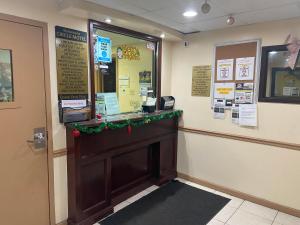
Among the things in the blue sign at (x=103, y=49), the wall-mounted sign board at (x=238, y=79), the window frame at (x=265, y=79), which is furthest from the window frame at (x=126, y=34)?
the window frame at (x=265, y=79)

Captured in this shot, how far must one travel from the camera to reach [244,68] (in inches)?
118

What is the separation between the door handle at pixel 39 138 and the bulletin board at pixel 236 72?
229 cm

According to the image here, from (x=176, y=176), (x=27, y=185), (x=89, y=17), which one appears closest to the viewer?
(x=27, y=185)

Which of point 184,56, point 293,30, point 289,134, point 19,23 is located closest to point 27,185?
→ point 19,23

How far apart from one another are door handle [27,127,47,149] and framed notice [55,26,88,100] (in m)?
0.37

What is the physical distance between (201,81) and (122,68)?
47.7 inches

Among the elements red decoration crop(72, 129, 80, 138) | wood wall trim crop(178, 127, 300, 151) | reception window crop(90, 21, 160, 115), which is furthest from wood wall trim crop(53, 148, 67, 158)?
wood wall trim crop(178, 127, 300, 151)

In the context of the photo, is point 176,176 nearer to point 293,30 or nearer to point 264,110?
point 264,110

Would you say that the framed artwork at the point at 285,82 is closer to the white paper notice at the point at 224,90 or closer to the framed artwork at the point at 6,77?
Answer: the white paper notice at the point at 224,90

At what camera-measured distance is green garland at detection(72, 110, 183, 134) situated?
227cm

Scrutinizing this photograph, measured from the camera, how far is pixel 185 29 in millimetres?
3260

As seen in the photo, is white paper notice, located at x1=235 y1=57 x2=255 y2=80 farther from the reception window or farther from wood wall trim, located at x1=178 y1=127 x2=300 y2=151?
the reception window

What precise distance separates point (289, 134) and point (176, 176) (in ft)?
6.07

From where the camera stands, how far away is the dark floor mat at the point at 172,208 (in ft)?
8.74
